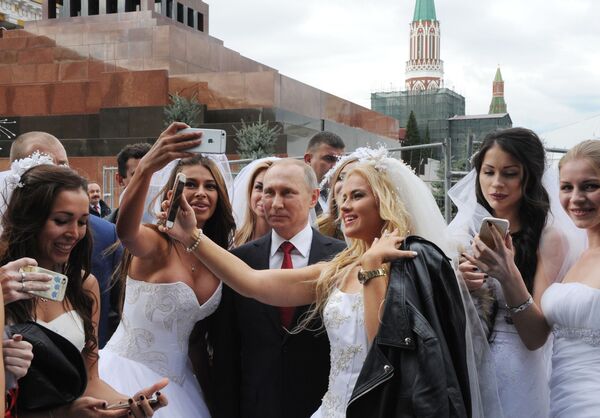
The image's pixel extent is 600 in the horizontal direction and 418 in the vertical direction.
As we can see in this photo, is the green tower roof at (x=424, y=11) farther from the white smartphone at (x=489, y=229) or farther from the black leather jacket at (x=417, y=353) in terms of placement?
the black leather jacket at (x=417, y=353)

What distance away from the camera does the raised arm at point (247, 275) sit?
364 centimetres

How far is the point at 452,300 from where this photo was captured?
3.05 m

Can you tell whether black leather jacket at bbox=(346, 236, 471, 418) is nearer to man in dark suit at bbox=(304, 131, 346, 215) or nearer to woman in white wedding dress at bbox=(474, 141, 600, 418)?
woman in white wedding dress at bbox=(474, 141, 600, 418)

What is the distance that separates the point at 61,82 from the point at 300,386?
21362mm

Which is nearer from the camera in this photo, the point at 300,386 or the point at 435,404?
the point at 435,404

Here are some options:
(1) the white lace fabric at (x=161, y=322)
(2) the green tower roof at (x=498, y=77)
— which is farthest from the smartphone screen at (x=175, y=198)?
(2) the green tower roof at (x=498, y=77)

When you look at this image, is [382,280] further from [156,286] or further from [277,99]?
[277,99]

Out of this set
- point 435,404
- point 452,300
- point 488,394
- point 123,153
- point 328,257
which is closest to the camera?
point 435,404

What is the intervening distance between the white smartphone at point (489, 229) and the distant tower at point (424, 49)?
135 meters

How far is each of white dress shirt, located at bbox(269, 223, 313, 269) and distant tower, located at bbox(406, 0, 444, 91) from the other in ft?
441

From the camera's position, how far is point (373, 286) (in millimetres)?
3113

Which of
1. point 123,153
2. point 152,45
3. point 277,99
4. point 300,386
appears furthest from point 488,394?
point 152,45

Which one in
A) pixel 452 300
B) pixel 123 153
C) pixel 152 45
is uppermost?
pixel 152 45

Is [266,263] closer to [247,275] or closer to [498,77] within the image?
[247,275]
